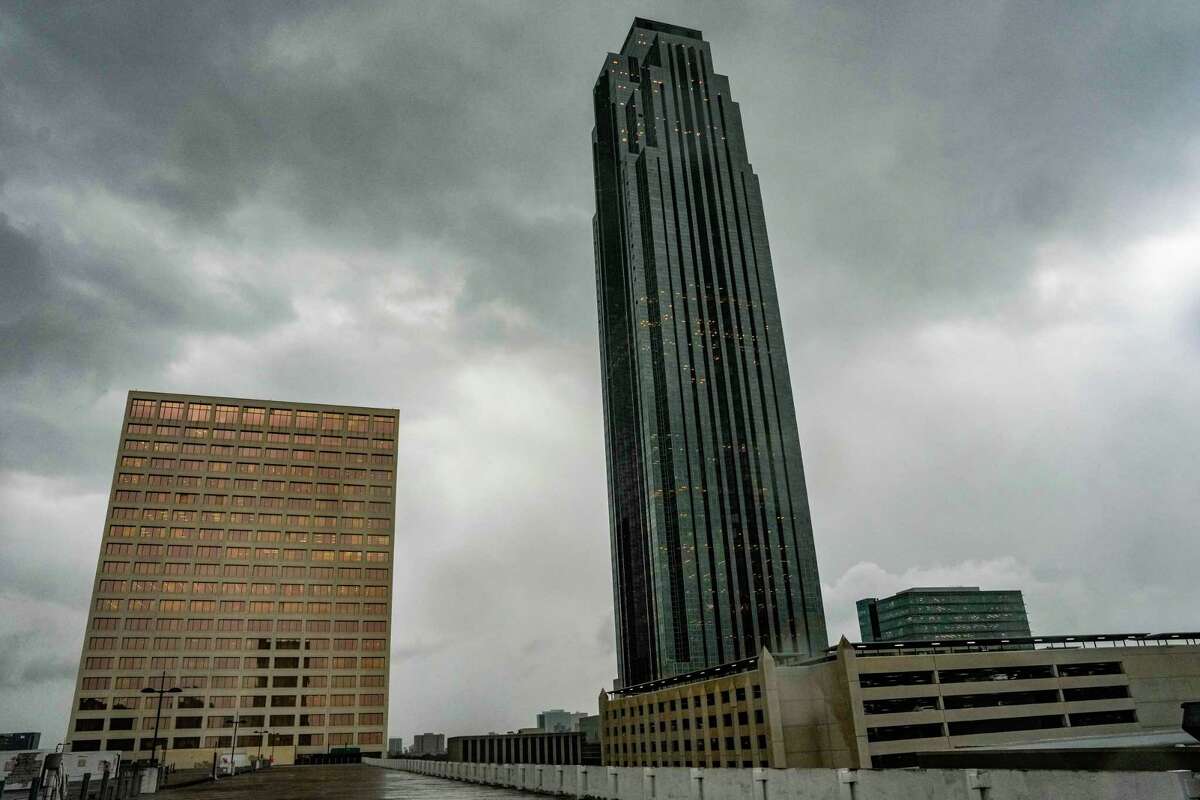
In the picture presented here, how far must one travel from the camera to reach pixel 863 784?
14539mm

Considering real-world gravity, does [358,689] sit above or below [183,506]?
below

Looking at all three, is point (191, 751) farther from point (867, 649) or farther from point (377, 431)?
point (867, 649)

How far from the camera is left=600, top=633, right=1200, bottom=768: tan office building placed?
103 metres

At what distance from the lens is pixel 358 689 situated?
170625mm

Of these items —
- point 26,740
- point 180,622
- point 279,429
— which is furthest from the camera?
point 279,429

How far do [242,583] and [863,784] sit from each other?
185745 millimetres

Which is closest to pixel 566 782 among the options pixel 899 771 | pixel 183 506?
pixel 899 771

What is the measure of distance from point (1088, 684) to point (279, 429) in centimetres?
17425

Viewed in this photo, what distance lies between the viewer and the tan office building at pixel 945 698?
103 meters

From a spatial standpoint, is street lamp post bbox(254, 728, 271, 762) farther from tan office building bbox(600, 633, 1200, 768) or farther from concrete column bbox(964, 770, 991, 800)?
concrete column bbox(964, 770, 991, 800)

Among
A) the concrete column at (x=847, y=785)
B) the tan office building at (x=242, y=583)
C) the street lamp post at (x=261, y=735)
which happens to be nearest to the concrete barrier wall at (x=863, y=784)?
the concrete column at (x=847, y=785)

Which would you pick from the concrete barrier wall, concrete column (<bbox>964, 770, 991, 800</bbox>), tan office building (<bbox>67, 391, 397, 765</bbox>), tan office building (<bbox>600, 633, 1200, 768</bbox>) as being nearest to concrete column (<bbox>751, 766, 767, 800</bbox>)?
the concrete barrier wall

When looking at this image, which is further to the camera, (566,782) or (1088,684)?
(1088,684)

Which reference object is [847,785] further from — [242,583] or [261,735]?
[242,583]
